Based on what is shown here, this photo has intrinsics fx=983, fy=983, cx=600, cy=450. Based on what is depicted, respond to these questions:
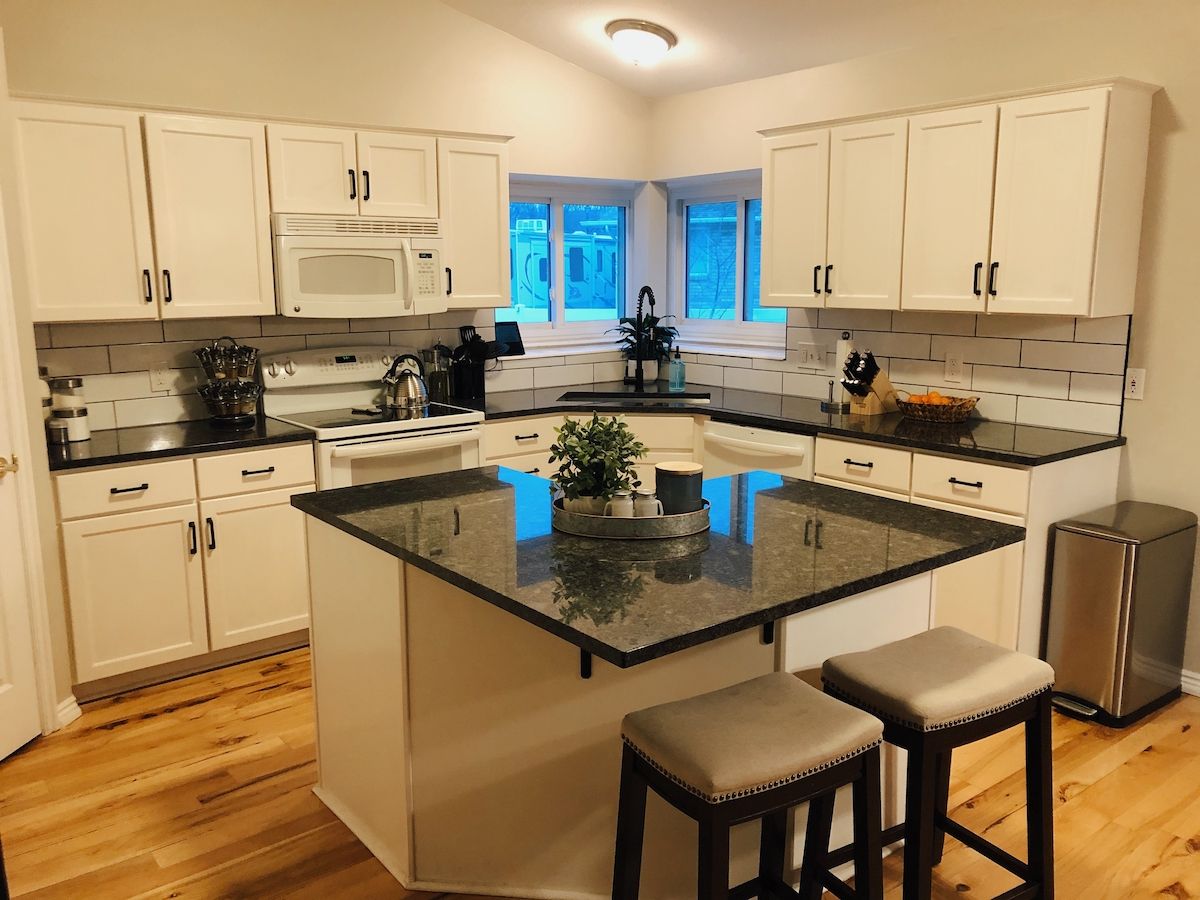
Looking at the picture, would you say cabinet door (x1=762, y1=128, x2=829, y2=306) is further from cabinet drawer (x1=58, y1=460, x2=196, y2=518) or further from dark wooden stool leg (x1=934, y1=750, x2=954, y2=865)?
cabinet drawer (x1=58, y1=460, x2=196, y2=518)

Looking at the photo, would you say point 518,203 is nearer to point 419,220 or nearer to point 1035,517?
point 419,220

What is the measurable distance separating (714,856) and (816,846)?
479 mm

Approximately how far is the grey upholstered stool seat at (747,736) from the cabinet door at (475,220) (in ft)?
9.44

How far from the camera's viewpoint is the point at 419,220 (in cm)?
416

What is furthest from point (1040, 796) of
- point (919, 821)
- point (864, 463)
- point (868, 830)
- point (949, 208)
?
point (949, 208)

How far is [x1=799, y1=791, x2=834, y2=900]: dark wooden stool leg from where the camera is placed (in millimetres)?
1979

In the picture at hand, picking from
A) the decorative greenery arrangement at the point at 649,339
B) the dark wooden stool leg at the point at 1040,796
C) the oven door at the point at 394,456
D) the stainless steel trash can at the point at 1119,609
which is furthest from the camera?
the decorative greenery arrangement at the point at 649,339

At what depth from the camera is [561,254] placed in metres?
5.27

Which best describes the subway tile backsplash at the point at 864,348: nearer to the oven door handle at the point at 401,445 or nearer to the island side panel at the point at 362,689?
the oven door handle at the point at 401,445

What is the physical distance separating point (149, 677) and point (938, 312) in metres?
3.32

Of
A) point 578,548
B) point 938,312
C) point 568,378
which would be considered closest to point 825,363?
point 938,312

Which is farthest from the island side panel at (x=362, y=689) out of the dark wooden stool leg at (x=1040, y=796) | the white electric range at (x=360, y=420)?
the dark wooden stool leg at (x=1040, y=796)

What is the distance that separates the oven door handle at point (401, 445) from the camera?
373 centimetres

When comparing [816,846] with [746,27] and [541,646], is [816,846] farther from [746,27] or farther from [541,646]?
[746,27]
